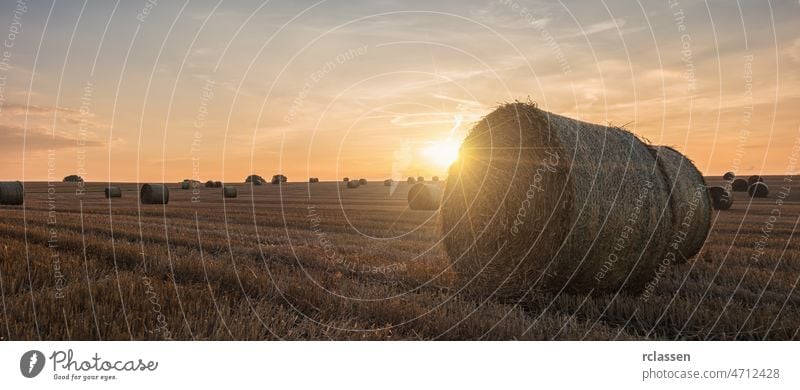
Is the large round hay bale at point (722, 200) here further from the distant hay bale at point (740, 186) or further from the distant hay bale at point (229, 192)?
the distant hay bale at point (229, 192)

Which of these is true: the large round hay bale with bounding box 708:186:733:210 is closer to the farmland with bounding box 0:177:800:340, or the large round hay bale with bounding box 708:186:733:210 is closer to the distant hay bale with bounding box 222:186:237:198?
the farmland with bounding box 0:177:800:340

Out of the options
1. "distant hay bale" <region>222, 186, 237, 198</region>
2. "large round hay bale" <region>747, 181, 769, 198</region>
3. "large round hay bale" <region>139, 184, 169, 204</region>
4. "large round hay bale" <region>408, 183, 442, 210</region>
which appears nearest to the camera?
"large round hay bale" <region>408, 183, 442, 210</region>

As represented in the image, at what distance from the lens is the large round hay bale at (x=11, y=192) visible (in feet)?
86.7

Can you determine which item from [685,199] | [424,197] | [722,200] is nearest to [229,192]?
[424,197]

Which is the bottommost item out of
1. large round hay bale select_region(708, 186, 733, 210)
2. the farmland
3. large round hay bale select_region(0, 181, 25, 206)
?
the farmland

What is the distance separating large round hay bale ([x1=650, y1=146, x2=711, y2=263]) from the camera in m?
8.09

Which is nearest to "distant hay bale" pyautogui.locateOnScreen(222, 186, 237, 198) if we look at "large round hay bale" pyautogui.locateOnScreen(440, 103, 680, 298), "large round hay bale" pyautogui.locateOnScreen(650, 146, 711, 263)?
"large round hay bale" pyautogui.locateOnScreen(440, 103, 680, 298)

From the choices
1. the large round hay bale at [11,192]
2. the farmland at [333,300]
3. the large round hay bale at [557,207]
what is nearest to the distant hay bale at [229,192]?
the large round hay bale at [11,192]

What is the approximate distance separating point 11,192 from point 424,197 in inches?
778

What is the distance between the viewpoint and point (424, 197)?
24125 mm

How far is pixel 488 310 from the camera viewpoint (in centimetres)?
648

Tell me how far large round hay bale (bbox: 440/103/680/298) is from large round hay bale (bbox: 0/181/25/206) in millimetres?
26193

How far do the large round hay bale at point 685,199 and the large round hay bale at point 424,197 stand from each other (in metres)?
15.0
